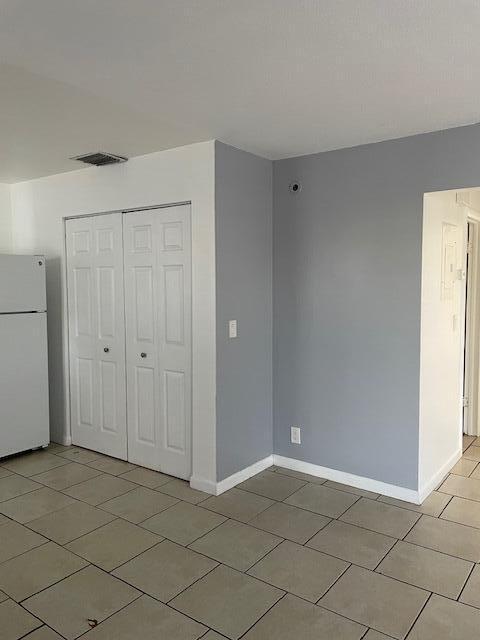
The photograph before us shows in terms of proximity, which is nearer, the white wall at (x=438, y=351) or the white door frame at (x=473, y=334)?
the white wall at (x=438, y=351)

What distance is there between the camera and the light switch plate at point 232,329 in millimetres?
3375

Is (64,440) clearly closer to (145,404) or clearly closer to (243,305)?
(145,404)

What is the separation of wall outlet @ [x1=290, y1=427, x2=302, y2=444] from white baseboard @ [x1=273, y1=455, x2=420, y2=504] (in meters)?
0.14

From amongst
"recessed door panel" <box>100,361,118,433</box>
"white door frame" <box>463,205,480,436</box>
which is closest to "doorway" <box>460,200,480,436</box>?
"white door frame" <box>463,205,480,436</box>

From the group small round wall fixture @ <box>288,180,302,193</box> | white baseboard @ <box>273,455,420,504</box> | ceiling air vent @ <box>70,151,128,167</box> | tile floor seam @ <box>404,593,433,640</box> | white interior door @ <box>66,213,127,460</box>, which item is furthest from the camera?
white interior door @ <box>66,213,127,460</box>

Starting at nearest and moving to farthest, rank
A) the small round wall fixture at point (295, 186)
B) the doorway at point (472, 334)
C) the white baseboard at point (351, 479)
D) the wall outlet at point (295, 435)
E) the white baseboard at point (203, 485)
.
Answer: the white baseboard at point (351, 479)
the white baseboard at point (203, 485)
the small round wall fixture at point (295, 186)
the wall outlet at point (295, 435)
the doorway at point (472, 334)

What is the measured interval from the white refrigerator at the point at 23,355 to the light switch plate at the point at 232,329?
1727mm

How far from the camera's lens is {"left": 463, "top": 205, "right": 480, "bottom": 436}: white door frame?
14.2 feet

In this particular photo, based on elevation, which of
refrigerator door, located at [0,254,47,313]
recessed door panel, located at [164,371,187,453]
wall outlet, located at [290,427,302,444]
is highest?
refrigerator door, located at [0,254,47,313]

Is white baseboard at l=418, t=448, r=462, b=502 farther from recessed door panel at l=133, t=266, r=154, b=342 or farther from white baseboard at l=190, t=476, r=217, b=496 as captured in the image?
recessed door panel at l=133, t=266, r=154, b=342

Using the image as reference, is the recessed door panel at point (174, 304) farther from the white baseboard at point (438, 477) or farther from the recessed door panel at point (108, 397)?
the white baseboard at point (438, 477)

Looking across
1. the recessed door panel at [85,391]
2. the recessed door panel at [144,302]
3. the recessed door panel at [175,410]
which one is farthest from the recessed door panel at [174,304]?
the recessed door panel at [85,391]

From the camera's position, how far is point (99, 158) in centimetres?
354

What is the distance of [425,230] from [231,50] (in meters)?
1.72
